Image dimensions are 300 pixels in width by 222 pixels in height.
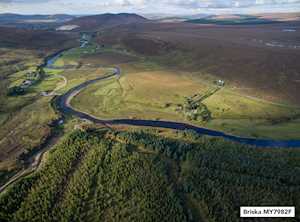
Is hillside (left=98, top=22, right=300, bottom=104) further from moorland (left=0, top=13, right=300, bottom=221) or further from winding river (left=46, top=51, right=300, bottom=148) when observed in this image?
winding river (left=46, top=51, right=300, bottom=148)

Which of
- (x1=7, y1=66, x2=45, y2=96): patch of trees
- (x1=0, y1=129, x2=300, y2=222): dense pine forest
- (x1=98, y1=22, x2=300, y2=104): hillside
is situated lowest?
(x1=0, y1=129, x2=300, y2=222): dense pine forest

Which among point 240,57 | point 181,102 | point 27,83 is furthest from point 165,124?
point 240,57

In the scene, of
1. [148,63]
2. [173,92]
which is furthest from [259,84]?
[148,63]

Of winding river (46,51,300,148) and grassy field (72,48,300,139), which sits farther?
grassy field (72,48,300,139)

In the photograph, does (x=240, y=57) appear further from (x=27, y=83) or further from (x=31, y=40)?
(x=31, y=40)

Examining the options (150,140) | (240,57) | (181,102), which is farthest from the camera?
(240,57)

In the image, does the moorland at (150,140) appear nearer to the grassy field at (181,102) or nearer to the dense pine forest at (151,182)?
the dense pine forest at (151,182)

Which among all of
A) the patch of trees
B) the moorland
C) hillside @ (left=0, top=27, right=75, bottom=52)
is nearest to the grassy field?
the moorland

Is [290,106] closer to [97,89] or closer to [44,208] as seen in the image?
[97,89]
